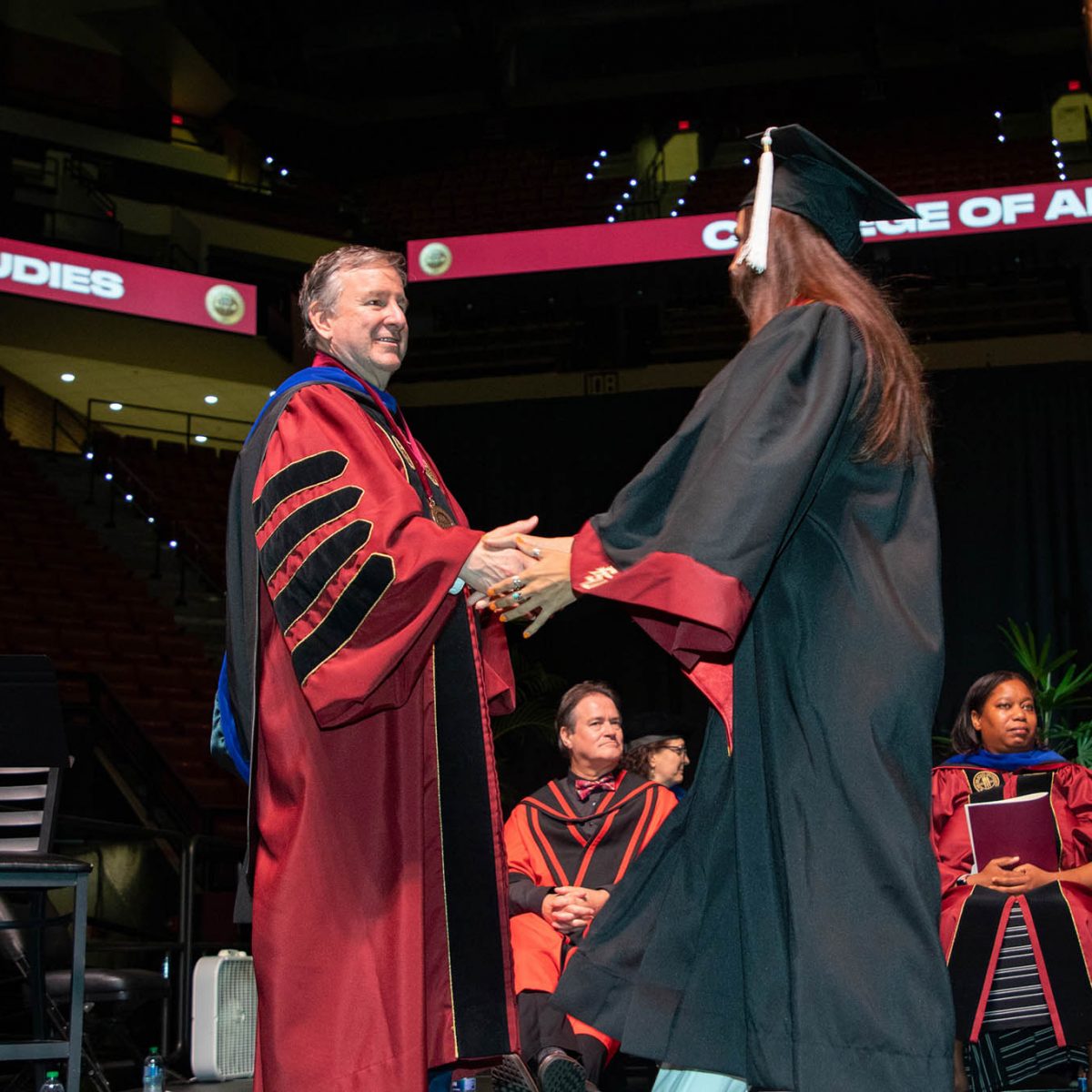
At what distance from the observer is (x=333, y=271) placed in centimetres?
283

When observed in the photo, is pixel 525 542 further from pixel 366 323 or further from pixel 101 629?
pixel 101 629

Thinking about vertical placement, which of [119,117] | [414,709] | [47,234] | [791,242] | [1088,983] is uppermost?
[119,117]

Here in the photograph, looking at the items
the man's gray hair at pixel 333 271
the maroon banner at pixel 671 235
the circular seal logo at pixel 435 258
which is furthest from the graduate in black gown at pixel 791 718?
the circular seal logo at pixel 435 258

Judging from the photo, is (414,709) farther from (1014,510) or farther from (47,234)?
(47,234)

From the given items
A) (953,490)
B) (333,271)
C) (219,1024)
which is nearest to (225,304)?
(953,490)

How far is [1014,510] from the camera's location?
1172cm

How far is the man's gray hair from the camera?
282 centimetres

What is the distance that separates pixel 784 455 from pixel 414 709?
904 mm

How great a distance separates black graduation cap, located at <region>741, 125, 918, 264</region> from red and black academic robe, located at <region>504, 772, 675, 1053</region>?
3.18 metres

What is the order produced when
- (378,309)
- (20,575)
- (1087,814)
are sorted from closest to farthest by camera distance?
1. (378,309)
2. (1087,814)
3. (20,575)

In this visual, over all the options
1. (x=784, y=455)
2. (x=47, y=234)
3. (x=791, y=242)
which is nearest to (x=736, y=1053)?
(x=784, y=455)

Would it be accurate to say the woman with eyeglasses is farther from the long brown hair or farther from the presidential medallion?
the long brown hair

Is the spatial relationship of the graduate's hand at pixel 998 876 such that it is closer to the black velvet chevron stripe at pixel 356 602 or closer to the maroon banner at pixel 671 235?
the black velvet chevron stripe at pixel 356 602

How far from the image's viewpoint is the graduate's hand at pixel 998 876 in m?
4.74
